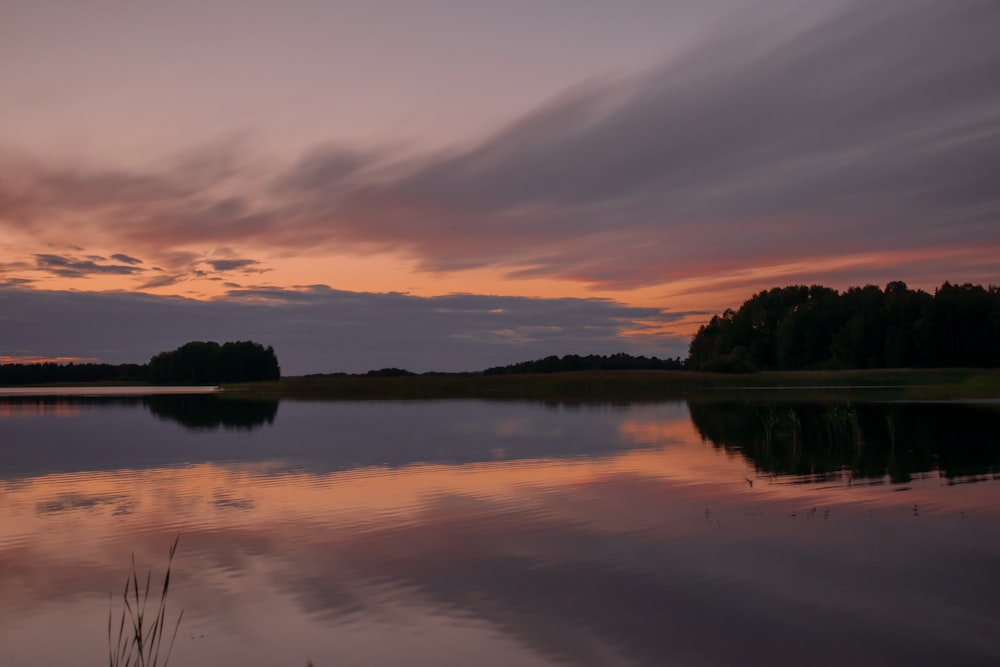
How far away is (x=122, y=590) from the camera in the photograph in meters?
11.3

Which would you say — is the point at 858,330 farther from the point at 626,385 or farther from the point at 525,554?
the point at 525,554

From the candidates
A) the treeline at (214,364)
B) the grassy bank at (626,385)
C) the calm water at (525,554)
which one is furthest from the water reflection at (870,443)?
the treeline at (214,364)

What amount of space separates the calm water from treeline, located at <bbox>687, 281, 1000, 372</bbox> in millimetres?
87006

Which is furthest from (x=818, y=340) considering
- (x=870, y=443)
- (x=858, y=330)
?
(x=870, y=443)

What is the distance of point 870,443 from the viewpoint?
1117 inches

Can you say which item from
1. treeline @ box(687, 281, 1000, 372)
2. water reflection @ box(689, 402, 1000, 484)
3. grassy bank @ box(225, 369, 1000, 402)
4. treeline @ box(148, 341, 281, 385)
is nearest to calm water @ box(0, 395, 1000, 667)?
water reflection @ box(689, 402, 1000, 484)

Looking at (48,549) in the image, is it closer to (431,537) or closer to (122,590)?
(122,590)

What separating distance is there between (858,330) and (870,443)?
9312cm

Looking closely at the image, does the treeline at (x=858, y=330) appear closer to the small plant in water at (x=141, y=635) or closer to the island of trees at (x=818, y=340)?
the island of trees at (x=818, y=340)

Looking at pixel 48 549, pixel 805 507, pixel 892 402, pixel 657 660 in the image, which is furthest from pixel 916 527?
pixel 892 402

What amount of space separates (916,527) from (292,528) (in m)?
11.4

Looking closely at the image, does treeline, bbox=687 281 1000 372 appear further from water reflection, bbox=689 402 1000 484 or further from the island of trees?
water reflection, bbox=689 402 1000 484

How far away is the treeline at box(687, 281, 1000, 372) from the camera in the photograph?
105688mm

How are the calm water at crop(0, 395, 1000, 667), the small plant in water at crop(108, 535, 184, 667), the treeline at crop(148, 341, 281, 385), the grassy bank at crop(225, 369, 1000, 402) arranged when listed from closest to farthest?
1. the small plant in water at crop(108, 535, 184, 667)
2. the calm water at crop(0, 395, 1000, 667)
3. the grassy bank at crop(225, 369, 1000, 402)
4. the treeline at crop(148, 341, 281, 385)
